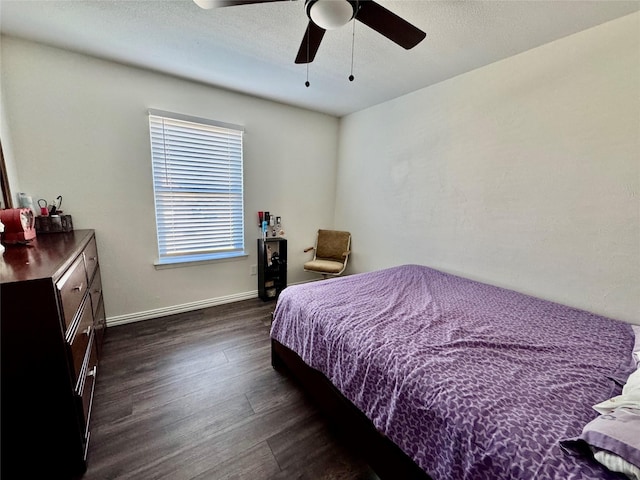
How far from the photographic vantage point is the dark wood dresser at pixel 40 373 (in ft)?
3.45

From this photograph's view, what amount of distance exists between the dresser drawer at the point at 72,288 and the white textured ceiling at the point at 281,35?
1.69 meters

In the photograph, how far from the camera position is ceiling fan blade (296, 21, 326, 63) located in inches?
59.4

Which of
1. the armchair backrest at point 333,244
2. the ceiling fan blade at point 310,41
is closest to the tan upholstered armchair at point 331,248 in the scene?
the armchair backrest at point 333,244

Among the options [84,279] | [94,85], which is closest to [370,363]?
[84,279]

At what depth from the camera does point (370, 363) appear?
4.09ft

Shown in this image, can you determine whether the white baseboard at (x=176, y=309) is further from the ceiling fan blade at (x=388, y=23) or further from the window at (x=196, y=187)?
the ceiling fan blade at (x=388, y=23)

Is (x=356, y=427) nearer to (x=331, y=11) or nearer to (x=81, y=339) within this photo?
(x=81, y=339)

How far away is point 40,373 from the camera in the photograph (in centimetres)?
112

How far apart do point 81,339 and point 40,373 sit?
0.32 metres

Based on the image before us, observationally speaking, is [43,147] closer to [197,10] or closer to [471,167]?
[197,10]

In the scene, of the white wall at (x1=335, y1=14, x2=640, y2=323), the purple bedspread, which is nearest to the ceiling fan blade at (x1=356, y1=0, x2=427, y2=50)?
the white wall at (x1=335, y1=14, x2=640, y2=323)

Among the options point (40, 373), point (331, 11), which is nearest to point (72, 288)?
point (40, 373)

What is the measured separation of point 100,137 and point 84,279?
1.48 metres

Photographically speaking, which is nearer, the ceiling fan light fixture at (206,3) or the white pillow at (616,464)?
the white pillow at (616,464)
